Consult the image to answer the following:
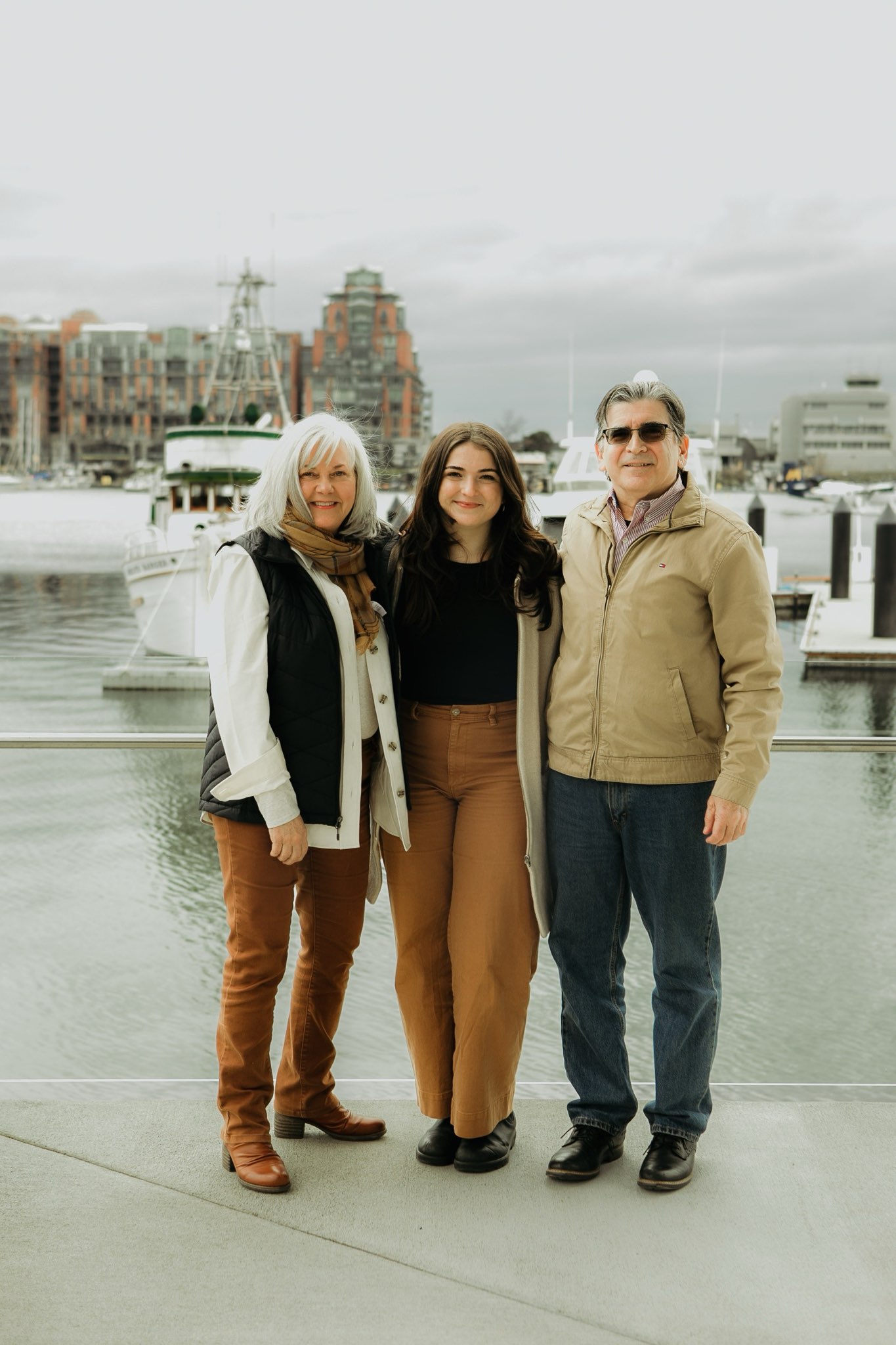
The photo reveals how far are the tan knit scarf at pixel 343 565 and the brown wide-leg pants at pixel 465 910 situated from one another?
18 cm

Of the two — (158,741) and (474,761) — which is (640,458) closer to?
(474,761)

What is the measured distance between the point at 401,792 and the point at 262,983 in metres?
0.40

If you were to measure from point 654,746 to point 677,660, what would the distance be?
0.15 m

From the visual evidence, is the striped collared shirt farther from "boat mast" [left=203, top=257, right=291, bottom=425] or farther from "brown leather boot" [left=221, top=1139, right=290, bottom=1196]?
"boat mast" [left=203, top=257, right=291, bottom=425]

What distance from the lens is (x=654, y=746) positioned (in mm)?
1987

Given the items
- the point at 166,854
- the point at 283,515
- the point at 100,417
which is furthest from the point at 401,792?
the point at 100,417

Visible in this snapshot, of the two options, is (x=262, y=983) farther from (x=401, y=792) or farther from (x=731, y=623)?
(x=731, y=623)

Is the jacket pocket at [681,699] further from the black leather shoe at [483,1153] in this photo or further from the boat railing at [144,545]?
the boat railing at [144,545]

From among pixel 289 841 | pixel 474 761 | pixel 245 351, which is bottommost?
pixel 289 841

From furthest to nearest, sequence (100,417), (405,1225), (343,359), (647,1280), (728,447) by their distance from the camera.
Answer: (100,417)
(343,359)
(728,447)
(405,1225)
(647,1280)

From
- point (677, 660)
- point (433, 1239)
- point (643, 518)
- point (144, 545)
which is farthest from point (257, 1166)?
point (144, 545)

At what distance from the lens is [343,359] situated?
166 ft

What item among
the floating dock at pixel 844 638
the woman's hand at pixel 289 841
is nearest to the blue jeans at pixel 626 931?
the woman's hand at pixel 289 841

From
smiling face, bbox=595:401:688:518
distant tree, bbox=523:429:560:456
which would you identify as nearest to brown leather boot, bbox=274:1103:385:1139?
smiling face, bbox=595:401:688:518
